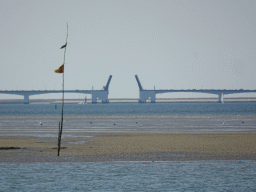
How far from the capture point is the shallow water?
13.6 metres

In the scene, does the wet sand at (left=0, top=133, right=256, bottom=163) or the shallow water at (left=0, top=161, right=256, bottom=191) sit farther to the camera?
the wet sand at (left=0, top=133, right=256, bottom=163)

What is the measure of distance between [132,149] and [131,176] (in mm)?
7181

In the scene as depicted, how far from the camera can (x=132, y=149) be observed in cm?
2241

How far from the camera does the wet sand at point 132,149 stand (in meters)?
19.4

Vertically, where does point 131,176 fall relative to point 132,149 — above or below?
below

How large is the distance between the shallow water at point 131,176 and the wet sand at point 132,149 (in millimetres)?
1483

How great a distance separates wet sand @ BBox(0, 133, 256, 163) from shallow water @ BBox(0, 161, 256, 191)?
1.48 m

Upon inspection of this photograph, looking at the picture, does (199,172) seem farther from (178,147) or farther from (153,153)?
(178,147)

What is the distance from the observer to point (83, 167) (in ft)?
55.9

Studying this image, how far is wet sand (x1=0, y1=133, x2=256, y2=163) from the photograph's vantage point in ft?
63.6

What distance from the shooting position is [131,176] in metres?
15.2

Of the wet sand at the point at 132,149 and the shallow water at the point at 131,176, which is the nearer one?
the shallow water at the point at 131,176

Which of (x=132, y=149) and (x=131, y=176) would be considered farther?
(x=132, y=149)


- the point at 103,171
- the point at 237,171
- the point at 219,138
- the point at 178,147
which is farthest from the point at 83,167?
the point at 219,138
